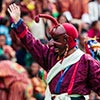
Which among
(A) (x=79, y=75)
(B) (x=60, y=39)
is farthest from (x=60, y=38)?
(A) (x=79, y=75)

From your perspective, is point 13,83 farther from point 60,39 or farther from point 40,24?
point 60,39

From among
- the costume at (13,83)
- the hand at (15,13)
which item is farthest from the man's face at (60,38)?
the costume at (13,83)

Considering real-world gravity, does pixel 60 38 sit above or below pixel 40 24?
below

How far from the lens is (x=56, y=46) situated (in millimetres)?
6695

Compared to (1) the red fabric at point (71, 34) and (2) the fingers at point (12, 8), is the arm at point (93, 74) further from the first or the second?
(2) the fingers at point (12, 8)

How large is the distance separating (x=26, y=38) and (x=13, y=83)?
359 centimetres

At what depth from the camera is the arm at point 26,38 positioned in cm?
689

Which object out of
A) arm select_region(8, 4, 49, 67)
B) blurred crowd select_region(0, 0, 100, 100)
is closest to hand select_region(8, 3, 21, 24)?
arm select_region(8, 4, 49, 67)

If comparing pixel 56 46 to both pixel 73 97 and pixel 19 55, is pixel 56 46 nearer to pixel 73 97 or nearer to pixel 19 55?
pixel 73 97

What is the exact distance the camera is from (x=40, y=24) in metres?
12.4

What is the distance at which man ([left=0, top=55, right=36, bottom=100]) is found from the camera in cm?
1030

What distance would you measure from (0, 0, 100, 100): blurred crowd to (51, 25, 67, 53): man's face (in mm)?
3112

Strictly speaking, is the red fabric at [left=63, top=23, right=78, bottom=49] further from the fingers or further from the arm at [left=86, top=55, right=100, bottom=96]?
the fingers

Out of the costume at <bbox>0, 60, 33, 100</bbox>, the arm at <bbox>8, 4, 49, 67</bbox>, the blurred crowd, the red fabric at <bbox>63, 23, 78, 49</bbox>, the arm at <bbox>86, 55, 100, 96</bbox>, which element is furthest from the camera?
the blurred crowd
